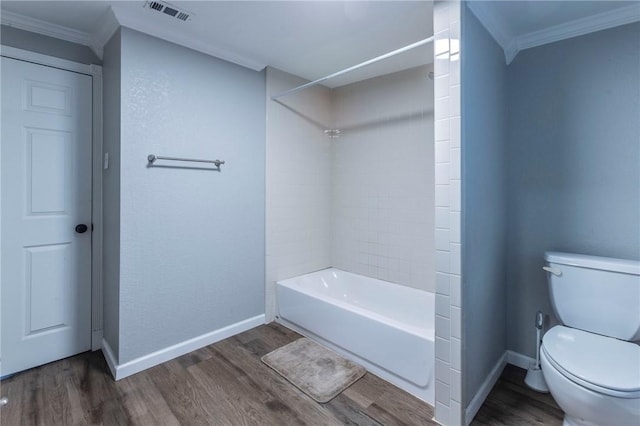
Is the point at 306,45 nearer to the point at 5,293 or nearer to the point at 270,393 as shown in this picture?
the point at 270,393

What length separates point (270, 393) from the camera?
1703 mm

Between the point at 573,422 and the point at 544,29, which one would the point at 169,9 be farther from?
the point at 573,422

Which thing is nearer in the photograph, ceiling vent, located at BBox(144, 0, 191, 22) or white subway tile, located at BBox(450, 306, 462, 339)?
white subway tile, located at BBox(450, 306, 462, 339)

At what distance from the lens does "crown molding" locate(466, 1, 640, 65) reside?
159cm

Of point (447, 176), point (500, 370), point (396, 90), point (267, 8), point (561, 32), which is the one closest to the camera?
point (447, 176)

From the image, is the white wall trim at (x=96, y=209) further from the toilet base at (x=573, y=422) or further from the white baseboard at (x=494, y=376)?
the toilet base at (x=573, y=422)

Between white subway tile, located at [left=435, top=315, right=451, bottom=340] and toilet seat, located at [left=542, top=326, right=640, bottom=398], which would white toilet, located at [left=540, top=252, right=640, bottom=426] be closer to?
toilet seat, located at [left=542, top=326, right=640, bottom=398]

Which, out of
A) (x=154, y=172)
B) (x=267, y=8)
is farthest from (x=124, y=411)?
(x=267, y=8)

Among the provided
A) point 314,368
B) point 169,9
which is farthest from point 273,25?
point 314,368

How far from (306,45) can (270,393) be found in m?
2.27

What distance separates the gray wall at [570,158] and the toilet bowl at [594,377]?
0.53 metres

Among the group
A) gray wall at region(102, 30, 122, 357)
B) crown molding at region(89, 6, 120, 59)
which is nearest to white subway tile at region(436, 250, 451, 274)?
gray wall at region(102, 30, 122, 357)

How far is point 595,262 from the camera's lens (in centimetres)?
157

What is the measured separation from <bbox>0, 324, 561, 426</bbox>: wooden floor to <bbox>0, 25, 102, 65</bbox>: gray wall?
203 centimetres
